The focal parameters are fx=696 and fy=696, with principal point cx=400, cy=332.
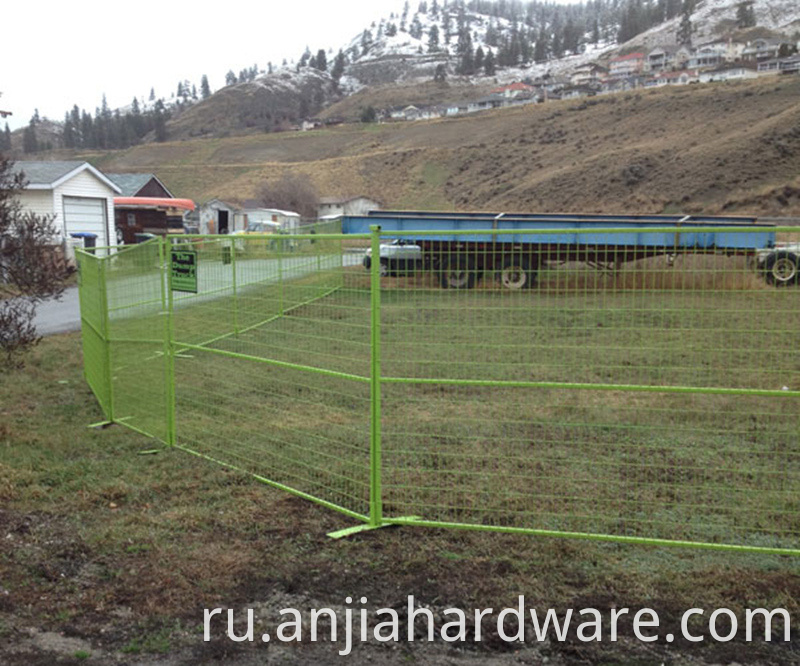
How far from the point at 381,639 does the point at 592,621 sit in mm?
1101

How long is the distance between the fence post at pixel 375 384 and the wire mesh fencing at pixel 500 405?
0.05 ft

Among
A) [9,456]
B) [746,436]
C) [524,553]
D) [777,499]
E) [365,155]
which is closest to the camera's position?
[524,553]

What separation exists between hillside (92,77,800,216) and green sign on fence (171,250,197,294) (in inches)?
1575

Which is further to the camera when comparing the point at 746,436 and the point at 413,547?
the point at 746,436

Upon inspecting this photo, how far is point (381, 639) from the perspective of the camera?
3.50m

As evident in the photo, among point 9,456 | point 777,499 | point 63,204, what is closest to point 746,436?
point 777,499

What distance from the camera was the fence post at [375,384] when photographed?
455 cm

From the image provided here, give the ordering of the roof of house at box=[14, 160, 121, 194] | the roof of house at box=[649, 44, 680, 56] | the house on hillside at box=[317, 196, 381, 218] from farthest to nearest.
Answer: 1. the roof of house at box=[649, 44, 680, 56]
2. the house on hillside at box=[317, 196, 381, 218]
3. the roof of house at box=[14, 160, 121, 194]

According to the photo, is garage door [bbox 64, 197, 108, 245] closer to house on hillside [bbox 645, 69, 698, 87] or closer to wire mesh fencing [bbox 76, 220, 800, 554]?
wire mesh fencing [bbox 76, 220, 800, 554]

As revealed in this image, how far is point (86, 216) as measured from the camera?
26703 mm

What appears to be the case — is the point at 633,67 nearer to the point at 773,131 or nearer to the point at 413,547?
the point at 773,131

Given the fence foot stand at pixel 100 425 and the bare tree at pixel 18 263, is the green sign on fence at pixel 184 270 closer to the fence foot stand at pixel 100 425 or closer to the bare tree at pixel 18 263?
the bare tree at pixel 18 263

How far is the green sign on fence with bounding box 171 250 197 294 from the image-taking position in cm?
627

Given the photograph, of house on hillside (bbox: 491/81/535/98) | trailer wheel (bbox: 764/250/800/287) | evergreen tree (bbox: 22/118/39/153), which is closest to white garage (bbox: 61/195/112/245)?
trailer wheel (bbox: 764/250/800/287)
